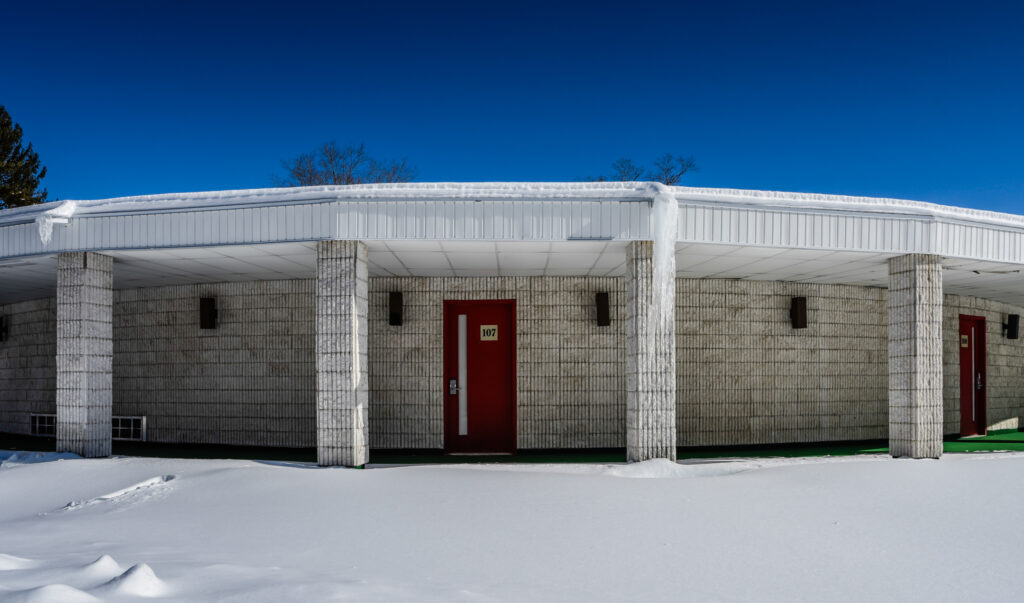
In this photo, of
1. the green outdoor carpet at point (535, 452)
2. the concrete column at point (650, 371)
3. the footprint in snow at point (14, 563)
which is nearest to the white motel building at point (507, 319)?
the concrete column at point (650, 371)

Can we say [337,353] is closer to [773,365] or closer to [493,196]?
[493,196]

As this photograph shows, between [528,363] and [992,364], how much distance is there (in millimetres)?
9285

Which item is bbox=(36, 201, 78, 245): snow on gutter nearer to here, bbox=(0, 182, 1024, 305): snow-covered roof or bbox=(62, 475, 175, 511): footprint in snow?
bbox=(0, 182, 1024, 305): snow-covered roof

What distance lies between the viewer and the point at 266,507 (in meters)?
5.24

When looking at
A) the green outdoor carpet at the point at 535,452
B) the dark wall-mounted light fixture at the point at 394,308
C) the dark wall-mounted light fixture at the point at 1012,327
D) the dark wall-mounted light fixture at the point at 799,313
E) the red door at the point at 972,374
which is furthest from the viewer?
the dark wall-mounted light fixture at the point at 1012,327

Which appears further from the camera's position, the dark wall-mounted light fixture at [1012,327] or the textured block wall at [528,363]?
the dark wall-mounted light fixture at [1012,327]

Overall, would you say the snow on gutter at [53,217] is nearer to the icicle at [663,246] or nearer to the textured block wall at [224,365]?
the textured block wall at [224,365]

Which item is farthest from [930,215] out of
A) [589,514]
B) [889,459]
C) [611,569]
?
[611,569]

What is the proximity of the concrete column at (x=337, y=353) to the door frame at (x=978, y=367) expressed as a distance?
10.8 m

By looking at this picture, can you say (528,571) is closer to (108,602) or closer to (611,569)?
(611,569)

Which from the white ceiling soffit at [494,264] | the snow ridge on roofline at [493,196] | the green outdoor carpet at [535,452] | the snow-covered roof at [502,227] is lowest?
the green outdoor carpet at [535,452]

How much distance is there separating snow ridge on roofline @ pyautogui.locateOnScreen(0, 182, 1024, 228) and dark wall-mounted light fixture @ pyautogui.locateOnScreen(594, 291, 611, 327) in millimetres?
2642

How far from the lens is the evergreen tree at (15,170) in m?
24.7

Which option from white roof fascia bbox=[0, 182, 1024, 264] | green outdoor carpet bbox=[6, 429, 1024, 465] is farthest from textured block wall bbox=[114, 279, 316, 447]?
white roof fascia bbox=[0, 182, 1024, 264]
